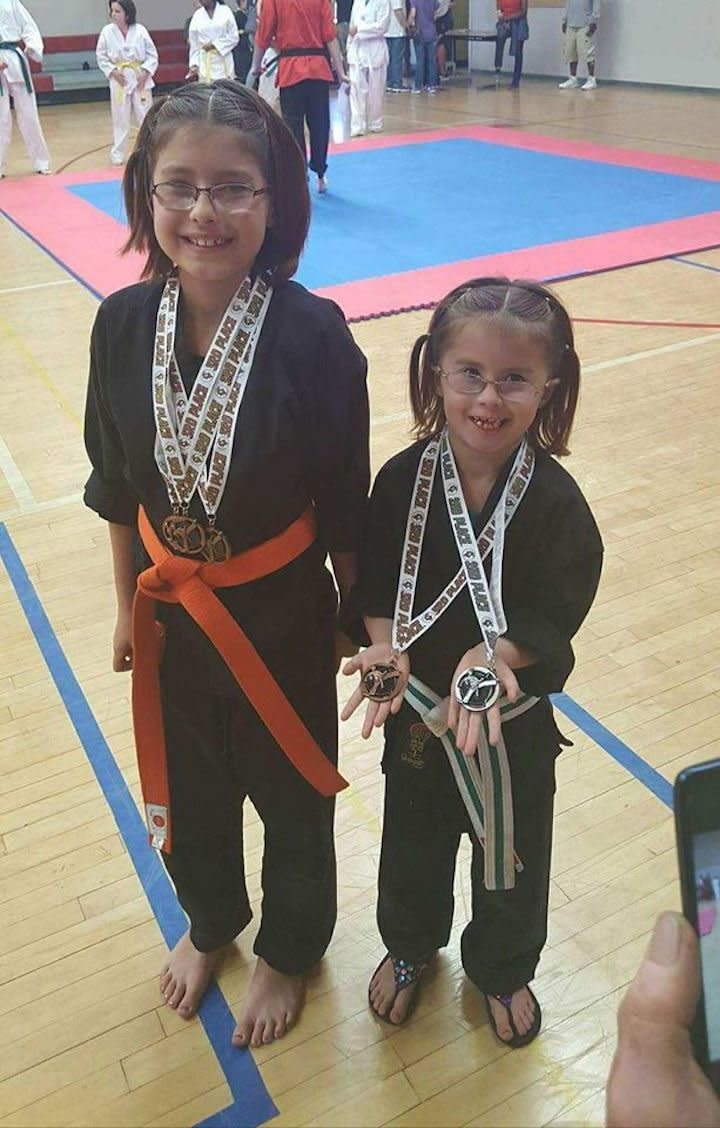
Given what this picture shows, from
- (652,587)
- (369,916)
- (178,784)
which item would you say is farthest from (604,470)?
(178,784)

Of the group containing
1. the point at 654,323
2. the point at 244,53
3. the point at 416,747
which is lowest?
the point at 654,323

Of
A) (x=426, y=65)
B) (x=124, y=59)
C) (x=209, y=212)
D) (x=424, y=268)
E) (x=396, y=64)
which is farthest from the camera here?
(x=396, y=64)

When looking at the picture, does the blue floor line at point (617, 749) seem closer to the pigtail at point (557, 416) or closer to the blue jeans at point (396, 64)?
the pigtail at point (557, 416)

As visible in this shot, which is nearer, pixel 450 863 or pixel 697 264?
pixel 450 863

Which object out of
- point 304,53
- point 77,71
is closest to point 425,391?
point 304,53

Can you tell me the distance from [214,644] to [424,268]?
540 cm

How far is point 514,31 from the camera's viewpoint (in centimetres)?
1538

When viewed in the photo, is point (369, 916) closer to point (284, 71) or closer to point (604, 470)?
point (604, 470)

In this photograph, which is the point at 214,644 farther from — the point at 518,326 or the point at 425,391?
the point at 518,326

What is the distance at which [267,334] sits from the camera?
1.35 meters

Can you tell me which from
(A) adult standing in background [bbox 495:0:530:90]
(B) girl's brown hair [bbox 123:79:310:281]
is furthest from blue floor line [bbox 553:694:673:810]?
(A) adult standing in background [bbox 495:0:530:90]

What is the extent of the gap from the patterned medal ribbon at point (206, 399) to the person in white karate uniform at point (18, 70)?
32.1 ft

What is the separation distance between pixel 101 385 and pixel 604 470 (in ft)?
8.77

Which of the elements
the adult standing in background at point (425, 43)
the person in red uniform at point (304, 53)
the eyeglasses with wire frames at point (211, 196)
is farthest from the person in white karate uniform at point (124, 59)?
the eyeglasses with wire frames at point (211, 196)
